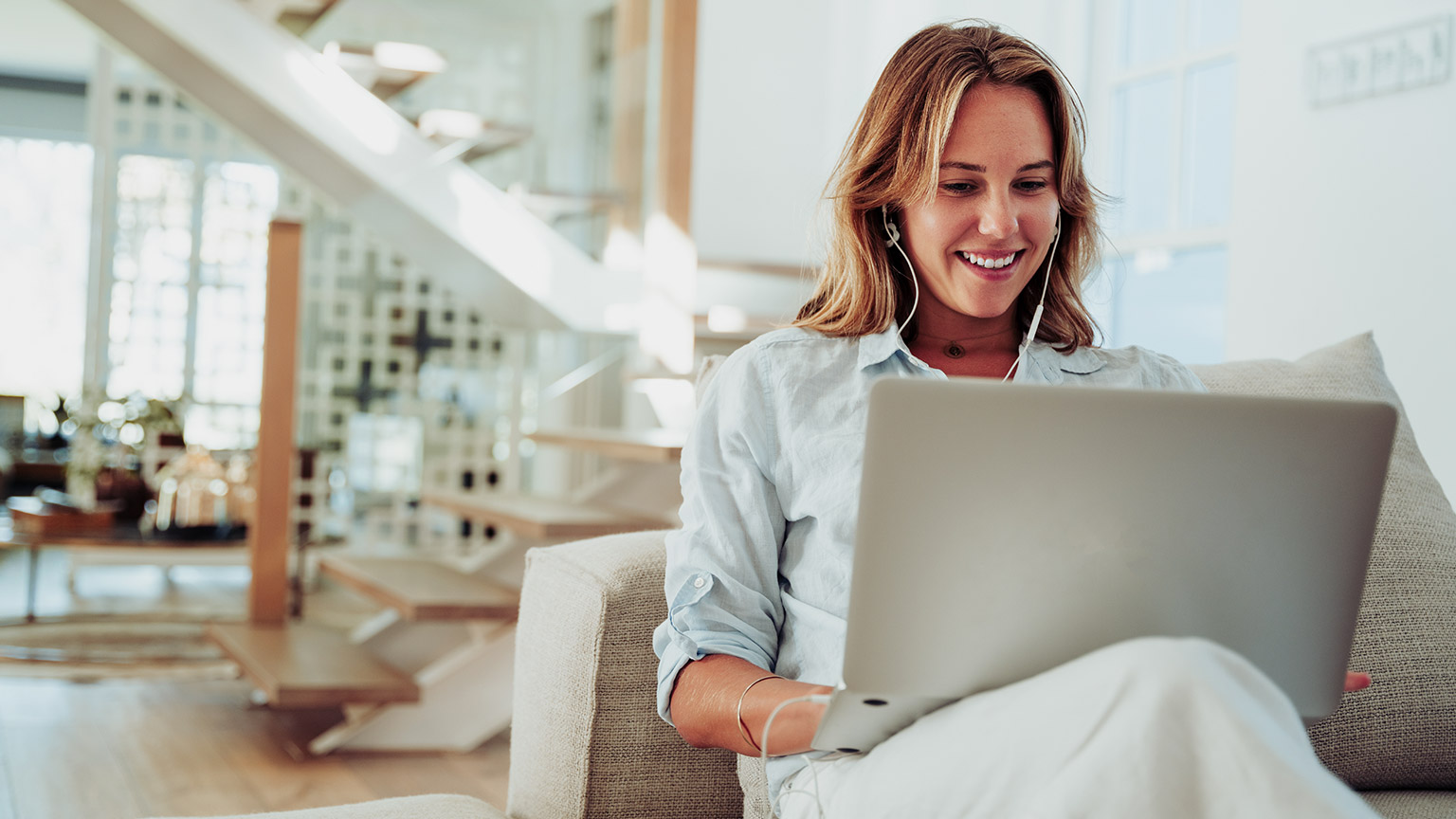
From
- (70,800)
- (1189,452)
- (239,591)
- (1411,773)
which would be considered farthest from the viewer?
(239,591)

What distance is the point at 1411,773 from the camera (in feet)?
4.25

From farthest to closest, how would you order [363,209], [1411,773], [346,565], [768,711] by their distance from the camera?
[363,209] < [346,565] < [1411,773] < [768,711]

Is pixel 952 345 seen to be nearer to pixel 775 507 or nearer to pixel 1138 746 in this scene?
pixel 775 507

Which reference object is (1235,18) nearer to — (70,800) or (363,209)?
Answer: (363,209)

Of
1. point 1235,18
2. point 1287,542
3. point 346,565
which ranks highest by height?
point 1235,18

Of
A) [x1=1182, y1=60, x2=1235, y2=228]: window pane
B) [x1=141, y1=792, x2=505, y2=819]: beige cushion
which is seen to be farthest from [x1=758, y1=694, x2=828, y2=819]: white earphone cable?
[x1=1182, y1=60, x2=1235, y2=228]: window pane

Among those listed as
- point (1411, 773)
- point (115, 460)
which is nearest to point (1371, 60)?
point (1411, 773)

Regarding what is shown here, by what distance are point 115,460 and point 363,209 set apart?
180 centimetres

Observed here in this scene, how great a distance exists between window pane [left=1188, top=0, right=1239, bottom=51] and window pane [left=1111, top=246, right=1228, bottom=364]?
467 mm

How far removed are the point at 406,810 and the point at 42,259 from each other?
8133 mm

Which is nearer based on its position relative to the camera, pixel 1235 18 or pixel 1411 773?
pixel 1411 773

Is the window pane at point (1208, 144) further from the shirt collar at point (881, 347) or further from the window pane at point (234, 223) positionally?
the window pane at point (234, 223)

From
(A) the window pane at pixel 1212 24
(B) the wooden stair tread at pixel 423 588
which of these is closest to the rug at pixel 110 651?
(B) the wooden stair tread at pixel 423 588

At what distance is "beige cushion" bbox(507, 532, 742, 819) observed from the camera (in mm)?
1265
